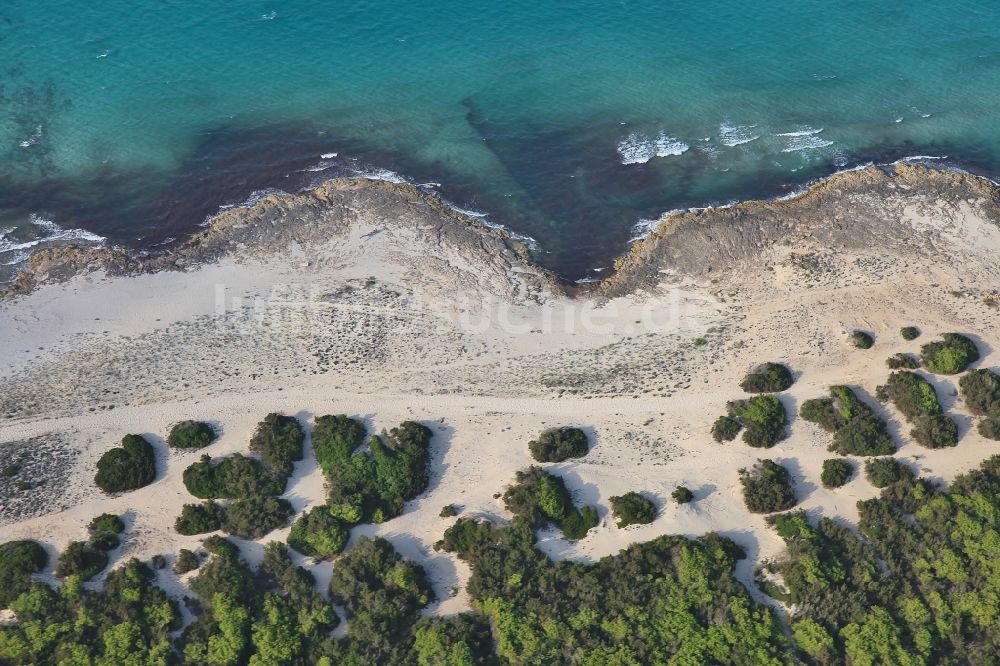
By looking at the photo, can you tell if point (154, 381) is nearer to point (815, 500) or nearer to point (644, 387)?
point (644, 387)

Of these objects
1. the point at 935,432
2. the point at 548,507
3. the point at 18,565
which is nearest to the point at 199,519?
the point at 18,565

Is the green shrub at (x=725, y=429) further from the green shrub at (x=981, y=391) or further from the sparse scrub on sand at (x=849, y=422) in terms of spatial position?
the green shrub at (x=981, y=391)

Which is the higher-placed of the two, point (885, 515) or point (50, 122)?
point (50, 122)

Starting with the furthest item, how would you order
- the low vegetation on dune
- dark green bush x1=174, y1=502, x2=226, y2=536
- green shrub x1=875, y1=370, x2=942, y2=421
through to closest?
green shrub x1=875, y1=370, x2=942, y2=421, the low vegetation on dune, dark green bush x1=174, y1=502, x2=226, y2=536

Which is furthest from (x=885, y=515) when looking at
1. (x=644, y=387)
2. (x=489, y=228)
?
(x=489, y=228)

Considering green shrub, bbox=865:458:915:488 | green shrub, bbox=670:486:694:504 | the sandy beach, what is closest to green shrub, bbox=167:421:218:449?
the sandy beach

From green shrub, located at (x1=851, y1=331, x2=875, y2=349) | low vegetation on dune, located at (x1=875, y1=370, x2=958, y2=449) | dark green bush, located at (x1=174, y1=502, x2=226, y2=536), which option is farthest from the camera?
green shrub, located at (x1=851, y1=331, x2=875, y2=349)

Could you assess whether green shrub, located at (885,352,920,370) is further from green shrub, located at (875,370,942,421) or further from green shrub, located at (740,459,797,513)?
green shrub, located at (740,459,797,513)
